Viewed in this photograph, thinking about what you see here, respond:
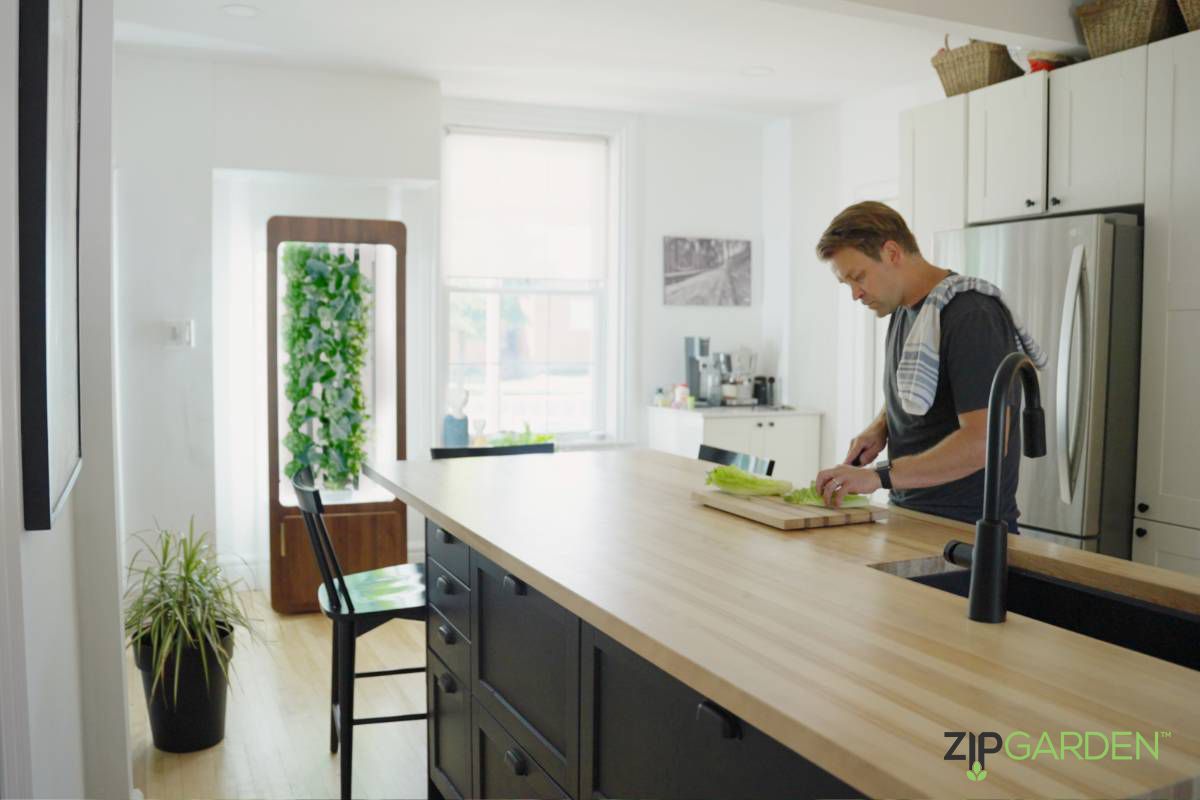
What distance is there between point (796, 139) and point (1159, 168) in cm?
308

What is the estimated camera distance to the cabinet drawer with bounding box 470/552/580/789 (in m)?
1.77

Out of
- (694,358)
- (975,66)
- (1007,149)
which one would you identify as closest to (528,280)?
(694,358)

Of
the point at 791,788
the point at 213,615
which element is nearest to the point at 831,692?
the point at 791,788

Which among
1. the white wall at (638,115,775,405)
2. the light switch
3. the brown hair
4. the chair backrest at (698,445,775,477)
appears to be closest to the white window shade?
the white wall at (638,115,775,405)

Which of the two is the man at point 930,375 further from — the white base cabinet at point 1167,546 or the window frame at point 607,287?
the window frame at point 607,287

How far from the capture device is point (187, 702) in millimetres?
3182

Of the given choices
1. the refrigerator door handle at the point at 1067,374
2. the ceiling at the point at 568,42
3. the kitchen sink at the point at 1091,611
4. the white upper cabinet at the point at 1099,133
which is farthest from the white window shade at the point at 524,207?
the kitchen sink at the point at 1091,611

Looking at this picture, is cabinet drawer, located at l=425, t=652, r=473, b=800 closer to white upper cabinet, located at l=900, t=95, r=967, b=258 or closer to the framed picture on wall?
the framed picture on wall

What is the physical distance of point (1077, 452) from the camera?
347cm

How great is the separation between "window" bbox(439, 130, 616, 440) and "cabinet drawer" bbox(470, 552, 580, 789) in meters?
3.42

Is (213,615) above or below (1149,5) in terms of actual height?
below

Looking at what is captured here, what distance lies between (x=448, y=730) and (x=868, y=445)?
133cm

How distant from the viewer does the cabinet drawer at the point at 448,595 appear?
2.39m

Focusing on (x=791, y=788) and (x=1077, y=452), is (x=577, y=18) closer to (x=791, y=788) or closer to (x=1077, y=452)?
(x=1077, y=452)
